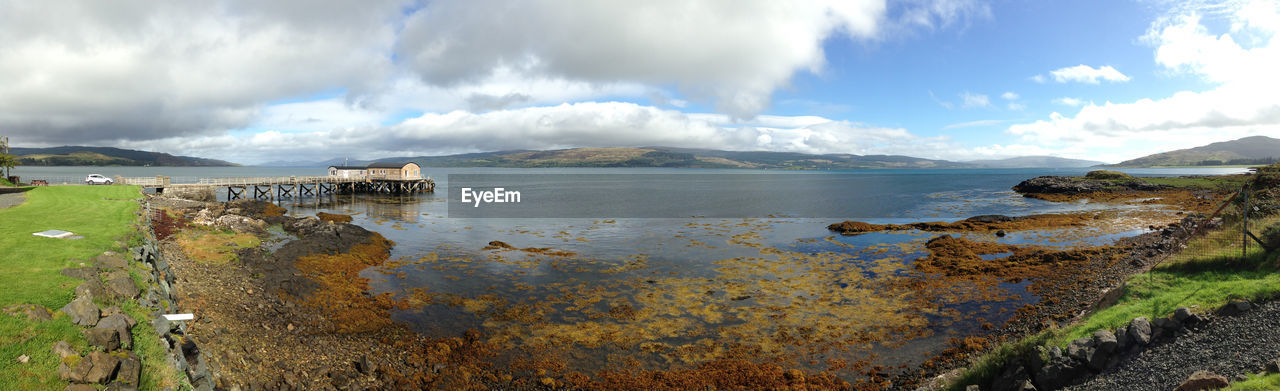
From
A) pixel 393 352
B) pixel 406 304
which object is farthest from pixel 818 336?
pixel 406 304

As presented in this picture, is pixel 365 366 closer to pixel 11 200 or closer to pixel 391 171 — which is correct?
pixel 11 200

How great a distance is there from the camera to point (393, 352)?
655 inches

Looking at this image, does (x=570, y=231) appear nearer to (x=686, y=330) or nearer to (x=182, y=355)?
(x=686, y=330)

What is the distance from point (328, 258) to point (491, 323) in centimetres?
1633

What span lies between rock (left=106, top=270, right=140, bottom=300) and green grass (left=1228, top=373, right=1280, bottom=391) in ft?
75.0

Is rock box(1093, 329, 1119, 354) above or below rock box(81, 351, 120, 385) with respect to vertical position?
below

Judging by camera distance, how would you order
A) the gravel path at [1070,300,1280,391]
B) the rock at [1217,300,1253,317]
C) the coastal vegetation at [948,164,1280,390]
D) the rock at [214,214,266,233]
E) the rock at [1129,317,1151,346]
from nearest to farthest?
the gravel path at [1070,300,1280,391], the rock at [1129,317,1151,346], the rock at [1217,300,1253,317], the coastal vegetation at [948,164,1280,390], the rock at [214,214,266,233]

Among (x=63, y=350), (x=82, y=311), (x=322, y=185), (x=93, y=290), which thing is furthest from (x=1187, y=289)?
(x=322, y=185)

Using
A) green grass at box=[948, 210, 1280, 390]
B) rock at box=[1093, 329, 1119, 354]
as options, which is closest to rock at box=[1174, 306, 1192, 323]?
green grass at box=[948, 210, 1280, 390]

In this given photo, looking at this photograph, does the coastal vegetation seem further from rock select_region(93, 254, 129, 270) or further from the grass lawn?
rock select_region(93, 254, 129, 270)

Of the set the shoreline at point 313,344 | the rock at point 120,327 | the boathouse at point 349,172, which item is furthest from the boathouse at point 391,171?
the rock at point 120,327

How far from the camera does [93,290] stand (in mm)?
12000

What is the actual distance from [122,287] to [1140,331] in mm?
24520

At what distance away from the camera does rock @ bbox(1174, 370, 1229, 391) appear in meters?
8.81
